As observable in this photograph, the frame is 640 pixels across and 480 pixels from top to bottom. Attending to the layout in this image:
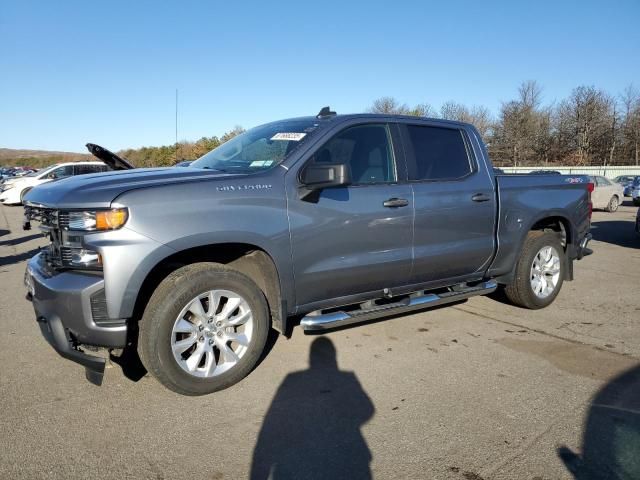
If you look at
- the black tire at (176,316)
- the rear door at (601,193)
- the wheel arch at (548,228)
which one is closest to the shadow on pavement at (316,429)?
the black tire at (176,316)

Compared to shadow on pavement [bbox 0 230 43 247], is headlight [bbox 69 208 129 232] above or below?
above

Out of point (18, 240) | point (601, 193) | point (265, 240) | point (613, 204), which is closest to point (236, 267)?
point (265, 240)

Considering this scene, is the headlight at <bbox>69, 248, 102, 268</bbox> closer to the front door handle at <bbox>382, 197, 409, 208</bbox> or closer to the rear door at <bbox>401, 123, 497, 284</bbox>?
the front door handle at <bbox>382, 197, 409, 208</bbox>

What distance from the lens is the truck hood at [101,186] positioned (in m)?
2.96

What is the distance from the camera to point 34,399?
10.6ft

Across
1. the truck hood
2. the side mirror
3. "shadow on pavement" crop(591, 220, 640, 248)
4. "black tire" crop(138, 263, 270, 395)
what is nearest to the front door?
the side mirror

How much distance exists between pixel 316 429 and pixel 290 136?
2296mm

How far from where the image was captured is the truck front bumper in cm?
293

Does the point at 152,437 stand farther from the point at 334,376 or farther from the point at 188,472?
the point at 334,376

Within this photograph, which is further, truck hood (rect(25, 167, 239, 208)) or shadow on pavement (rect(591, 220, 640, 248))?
shadow on pavement (rect(591, 220, 640, 248))

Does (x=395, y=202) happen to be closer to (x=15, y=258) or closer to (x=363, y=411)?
(x=363, y=411)

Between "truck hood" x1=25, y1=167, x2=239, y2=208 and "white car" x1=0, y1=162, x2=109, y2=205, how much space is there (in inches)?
626

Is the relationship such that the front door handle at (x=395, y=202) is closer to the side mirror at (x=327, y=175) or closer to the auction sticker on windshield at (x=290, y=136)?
the side mirror at (x=327, y=175)

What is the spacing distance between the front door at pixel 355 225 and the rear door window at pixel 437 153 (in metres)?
0.26
